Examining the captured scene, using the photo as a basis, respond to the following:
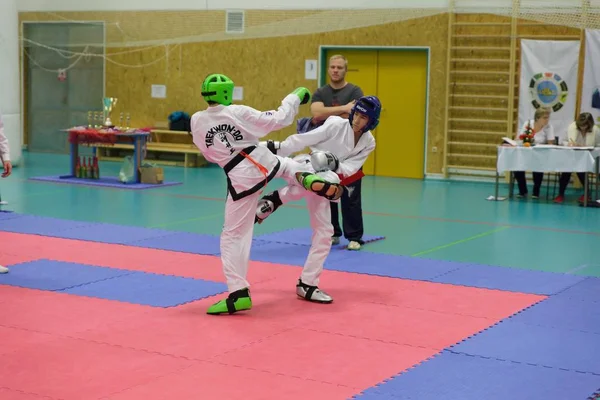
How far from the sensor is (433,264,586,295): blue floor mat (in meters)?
7.52

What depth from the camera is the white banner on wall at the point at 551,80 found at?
14977 millimetres

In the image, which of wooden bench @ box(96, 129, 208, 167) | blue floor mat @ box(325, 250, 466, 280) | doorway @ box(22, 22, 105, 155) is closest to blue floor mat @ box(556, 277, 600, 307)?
blue floor mat @ box(325, 250, 466, 280)

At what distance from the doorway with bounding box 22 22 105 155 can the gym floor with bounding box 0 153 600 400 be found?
918 cm

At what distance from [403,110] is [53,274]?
10.4 m

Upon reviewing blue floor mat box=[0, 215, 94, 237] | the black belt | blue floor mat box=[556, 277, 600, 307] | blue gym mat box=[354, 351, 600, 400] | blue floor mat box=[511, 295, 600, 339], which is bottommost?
blue gym mat box=[354, 351, 600, 400]

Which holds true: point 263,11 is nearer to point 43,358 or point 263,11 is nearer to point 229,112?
point 229,112

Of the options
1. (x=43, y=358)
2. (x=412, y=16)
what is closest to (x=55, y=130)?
(x=412, y=16)

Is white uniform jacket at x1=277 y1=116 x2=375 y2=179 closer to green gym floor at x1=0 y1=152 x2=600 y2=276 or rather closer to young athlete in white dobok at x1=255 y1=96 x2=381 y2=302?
young athlete in white dobok at x1=255 y1=96 x2=381 y2=302

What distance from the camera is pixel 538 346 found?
5719 millimetres

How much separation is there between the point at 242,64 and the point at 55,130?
5117 millimetres

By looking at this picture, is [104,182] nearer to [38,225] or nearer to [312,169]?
[38,225]

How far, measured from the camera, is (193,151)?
1786cm

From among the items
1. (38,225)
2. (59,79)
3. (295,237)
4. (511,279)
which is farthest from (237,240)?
(59,79)

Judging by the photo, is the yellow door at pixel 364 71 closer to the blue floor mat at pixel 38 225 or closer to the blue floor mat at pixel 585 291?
the blue floor mat at pixel 38 225
